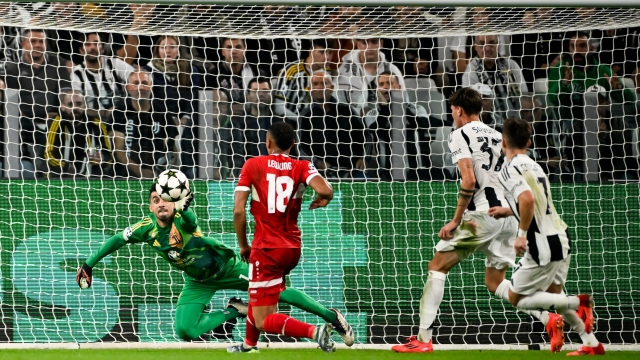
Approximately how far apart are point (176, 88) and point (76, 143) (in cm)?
108

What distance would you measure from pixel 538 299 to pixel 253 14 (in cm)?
358

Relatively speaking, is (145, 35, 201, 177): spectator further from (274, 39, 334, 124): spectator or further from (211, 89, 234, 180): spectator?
(274, 39, 334, 124): spectator

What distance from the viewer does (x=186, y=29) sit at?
889 cm

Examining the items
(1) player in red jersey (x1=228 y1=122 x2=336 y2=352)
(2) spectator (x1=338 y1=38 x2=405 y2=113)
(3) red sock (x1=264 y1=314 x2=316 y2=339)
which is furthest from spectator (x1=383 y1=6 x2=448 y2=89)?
(3) red sock (x1=264 y1=314 x2=316 y2=339)

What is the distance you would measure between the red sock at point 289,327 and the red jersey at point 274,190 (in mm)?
491

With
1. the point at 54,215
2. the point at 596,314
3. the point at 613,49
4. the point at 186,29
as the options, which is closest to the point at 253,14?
the point at 186,29

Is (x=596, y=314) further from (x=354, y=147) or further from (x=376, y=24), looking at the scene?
(x=376, y=24)

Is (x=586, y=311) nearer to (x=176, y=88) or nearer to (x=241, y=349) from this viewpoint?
(x=241, y=349)

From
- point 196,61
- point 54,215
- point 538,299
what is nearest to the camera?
point 538,299

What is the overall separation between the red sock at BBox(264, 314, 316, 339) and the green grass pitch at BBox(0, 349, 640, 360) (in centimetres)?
64

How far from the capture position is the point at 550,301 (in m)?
6.65

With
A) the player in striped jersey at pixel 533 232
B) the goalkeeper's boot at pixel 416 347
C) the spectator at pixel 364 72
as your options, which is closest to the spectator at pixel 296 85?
the spectator at pixel 364 72

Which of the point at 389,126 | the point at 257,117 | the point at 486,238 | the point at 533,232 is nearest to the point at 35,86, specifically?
the point at 257,117

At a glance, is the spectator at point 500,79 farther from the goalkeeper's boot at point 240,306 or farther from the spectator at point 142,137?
the goalkeeper's boot at point 240,306
